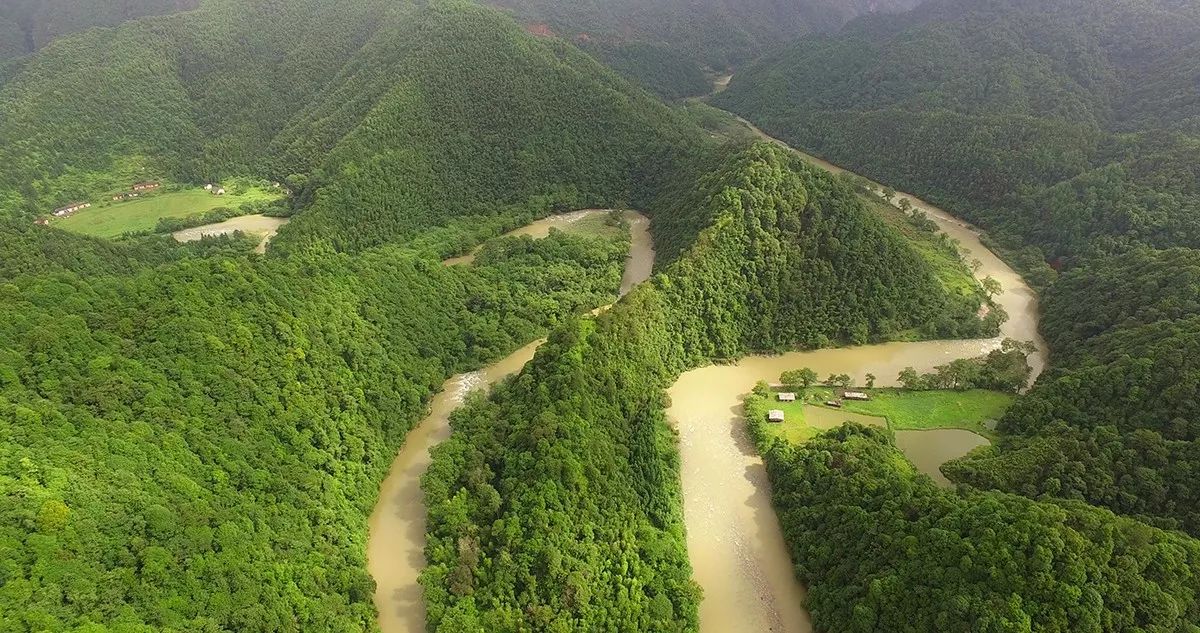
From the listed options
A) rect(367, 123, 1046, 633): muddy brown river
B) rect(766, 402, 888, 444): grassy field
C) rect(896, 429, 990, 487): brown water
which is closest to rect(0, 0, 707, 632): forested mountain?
rect(367, 123, 1046, 633): muddy brown river

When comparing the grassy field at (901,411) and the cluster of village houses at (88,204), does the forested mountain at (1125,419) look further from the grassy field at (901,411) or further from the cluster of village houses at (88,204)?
the cluster of village houses at (88,204)

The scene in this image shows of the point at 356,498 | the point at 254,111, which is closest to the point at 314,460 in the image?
the point at 356,498

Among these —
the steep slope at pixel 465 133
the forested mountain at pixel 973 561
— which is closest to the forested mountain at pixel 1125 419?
the forested mountain at pixel 973 561

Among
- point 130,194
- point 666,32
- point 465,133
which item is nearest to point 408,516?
point 465,133

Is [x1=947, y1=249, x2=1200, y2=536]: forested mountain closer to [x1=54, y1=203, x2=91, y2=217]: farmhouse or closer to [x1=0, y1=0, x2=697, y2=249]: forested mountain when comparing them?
[x1=0, y1=0, x2=697, y2=249]: forested mountain

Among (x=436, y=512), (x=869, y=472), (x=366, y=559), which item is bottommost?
(x=366, y=559)

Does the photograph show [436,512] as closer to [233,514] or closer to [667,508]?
[233,514]
